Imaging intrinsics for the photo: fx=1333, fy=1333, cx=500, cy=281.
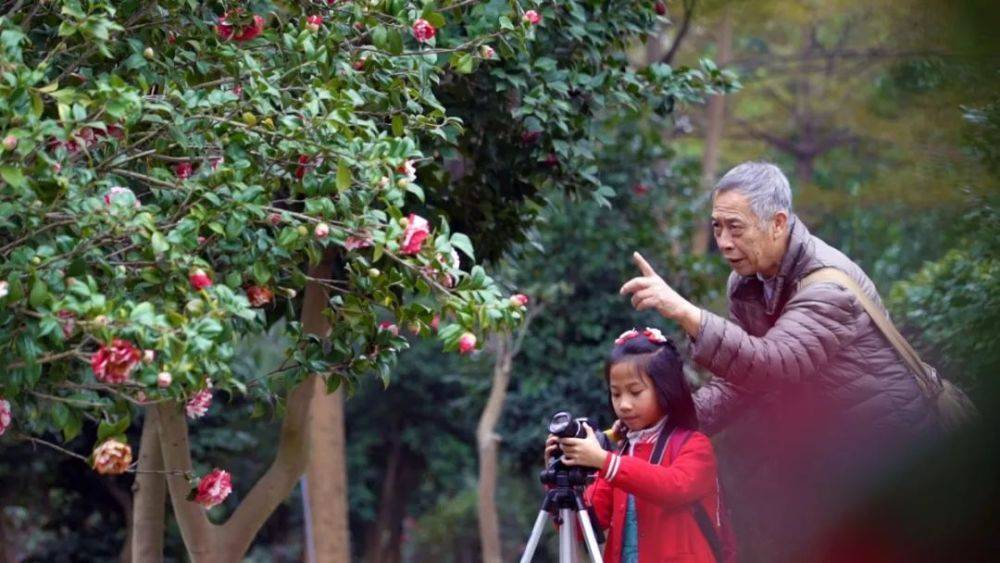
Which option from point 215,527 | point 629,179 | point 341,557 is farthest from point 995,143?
point 629,179

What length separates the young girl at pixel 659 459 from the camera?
140 inches

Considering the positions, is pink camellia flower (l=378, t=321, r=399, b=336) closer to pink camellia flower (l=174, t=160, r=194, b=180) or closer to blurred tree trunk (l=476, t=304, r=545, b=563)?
pink camellia flower (l=174, t=160, r=194, b=180)

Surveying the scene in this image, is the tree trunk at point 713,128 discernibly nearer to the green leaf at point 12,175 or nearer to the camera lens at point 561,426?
the camera lens at point 561,426

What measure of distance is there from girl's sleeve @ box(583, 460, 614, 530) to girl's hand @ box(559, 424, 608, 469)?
0.38m

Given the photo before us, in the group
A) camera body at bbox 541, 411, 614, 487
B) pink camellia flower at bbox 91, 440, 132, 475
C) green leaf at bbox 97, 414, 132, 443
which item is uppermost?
green leaf at bbox 97, 414, 132, 443

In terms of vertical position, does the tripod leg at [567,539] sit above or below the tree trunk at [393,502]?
below

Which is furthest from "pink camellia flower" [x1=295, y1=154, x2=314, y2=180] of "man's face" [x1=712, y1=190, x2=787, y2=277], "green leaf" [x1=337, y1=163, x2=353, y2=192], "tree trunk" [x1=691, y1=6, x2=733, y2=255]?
"tree trunk" [x1=691, y1=6, x2=733, y2=255]

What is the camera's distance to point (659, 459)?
11.9 ft

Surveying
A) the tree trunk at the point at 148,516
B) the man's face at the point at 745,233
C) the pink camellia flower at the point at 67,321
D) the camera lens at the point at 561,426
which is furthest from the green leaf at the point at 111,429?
the tree trunk at the point at 148,516

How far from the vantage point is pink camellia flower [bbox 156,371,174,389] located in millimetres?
2941

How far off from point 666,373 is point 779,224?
515 mm

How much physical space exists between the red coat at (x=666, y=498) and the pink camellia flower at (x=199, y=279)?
1.11m

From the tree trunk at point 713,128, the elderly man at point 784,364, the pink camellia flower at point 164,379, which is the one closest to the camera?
the pink camellia flower at point 164,379

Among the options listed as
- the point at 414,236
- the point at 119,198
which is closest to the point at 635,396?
the point at 414,236
